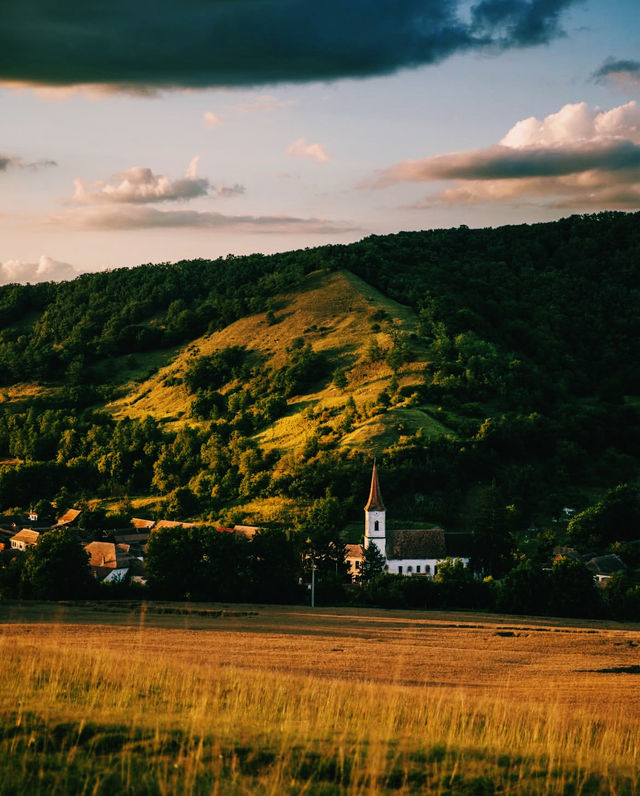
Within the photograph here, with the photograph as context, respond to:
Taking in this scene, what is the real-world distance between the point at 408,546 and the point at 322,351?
50.8 metres

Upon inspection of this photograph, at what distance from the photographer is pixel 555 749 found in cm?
1310

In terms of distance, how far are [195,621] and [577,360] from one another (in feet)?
335

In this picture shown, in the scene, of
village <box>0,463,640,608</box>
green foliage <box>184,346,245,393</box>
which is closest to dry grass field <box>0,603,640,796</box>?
village <box>0,463,640,608</box>

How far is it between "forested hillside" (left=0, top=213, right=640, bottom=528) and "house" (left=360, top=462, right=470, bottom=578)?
8.85 m

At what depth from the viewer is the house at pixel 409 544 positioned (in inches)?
2884

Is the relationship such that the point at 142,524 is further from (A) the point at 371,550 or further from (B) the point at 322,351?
(B) the point at 322,351

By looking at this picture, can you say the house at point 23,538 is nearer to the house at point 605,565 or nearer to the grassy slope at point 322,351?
the grassy slope at point 322,351

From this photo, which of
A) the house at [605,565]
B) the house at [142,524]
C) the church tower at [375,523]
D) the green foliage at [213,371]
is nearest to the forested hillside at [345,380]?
the green foliage at [213,371]

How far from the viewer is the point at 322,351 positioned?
397 ft

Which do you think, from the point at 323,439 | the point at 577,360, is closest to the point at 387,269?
the point at 577,360

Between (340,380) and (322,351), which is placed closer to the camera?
(340,380)

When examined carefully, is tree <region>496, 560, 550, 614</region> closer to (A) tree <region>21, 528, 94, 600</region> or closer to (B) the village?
(B) the village

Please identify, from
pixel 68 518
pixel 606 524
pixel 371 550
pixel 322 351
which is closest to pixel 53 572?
pixel 371 550

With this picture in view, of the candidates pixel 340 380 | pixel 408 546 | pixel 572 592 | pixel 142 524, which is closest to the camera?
pixel 572 592
